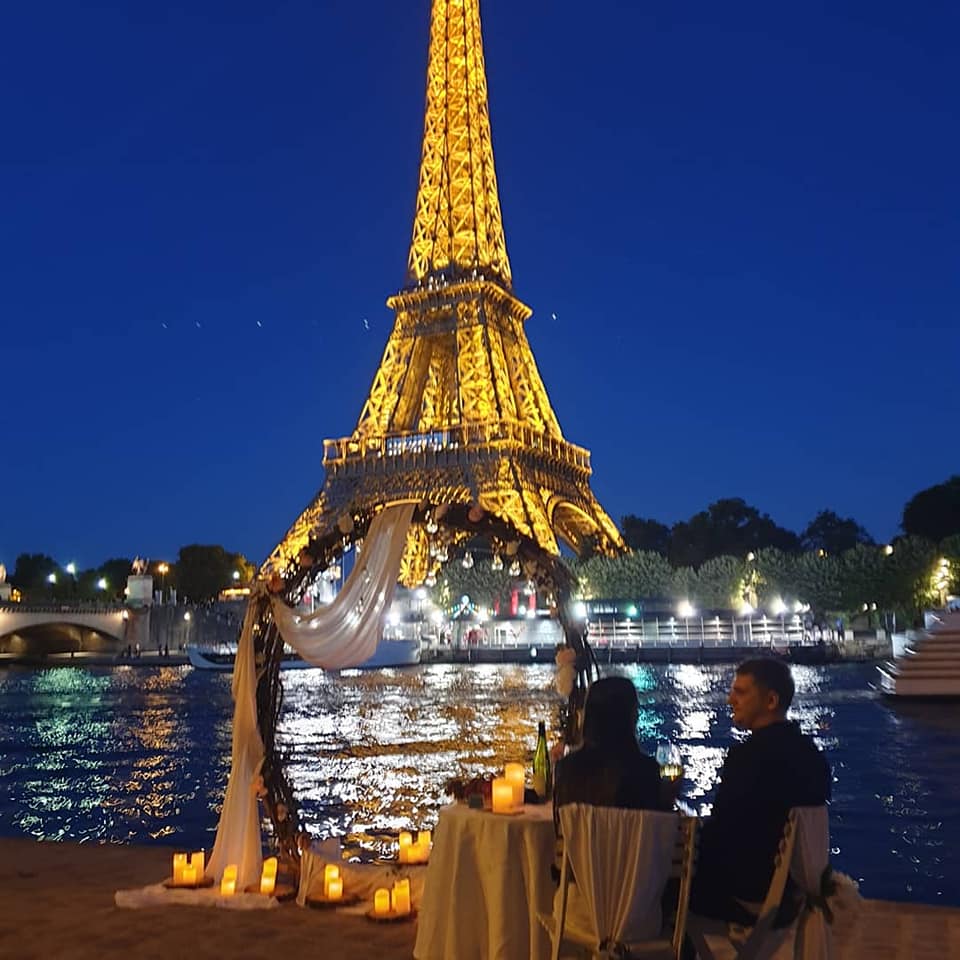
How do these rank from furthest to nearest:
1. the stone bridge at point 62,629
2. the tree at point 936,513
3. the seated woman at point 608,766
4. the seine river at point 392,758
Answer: the tree at point 936,513 → the stone bridge at point 62,629 → the seine river at point 392,758 → the seated woman at point 608,766

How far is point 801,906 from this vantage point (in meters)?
3.62

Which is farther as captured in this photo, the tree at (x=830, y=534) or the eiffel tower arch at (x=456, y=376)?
the tree at (x=830, y=534)

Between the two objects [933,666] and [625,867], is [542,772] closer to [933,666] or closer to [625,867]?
[625,867]

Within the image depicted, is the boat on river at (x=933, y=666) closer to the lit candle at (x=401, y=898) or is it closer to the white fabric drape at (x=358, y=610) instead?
the white fabric drape at (x=358, y=610)

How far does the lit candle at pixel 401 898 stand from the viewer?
5.60 metres

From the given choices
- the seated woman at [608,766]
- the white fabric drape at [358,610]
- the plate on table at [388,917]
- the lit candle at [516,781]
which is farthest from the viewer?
the white fabric drape at [358,610]

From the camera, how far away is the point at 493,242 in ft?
163

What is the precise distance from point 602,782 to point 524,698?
20.2 metres

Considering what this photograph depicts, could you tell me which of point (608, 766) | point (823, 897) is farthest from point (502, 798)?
point (823, 897)

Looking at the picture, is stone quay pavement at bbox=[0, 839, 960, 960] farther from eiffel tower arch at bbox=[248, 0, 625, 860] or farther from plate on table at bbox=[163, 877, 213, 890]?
eiffel tower arch at bbox=[248, 0, 625, 860]

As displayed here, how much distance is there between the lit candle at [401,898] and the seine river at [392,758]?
8.23 ft

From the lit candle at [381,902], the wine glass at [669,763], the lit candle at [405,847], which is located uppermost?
the wine glass at [669,763]

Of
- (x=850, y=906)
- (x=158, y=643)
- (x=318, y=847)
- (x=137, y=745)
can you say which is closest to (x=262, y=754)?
(x=318, y=847)

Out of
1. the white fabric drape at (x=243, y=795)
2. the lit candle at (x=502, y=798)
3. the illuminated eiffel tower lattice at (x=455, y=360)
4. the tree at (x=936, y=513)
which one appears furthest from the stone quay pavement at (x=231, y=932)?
the tree at (x=936, y=513)
